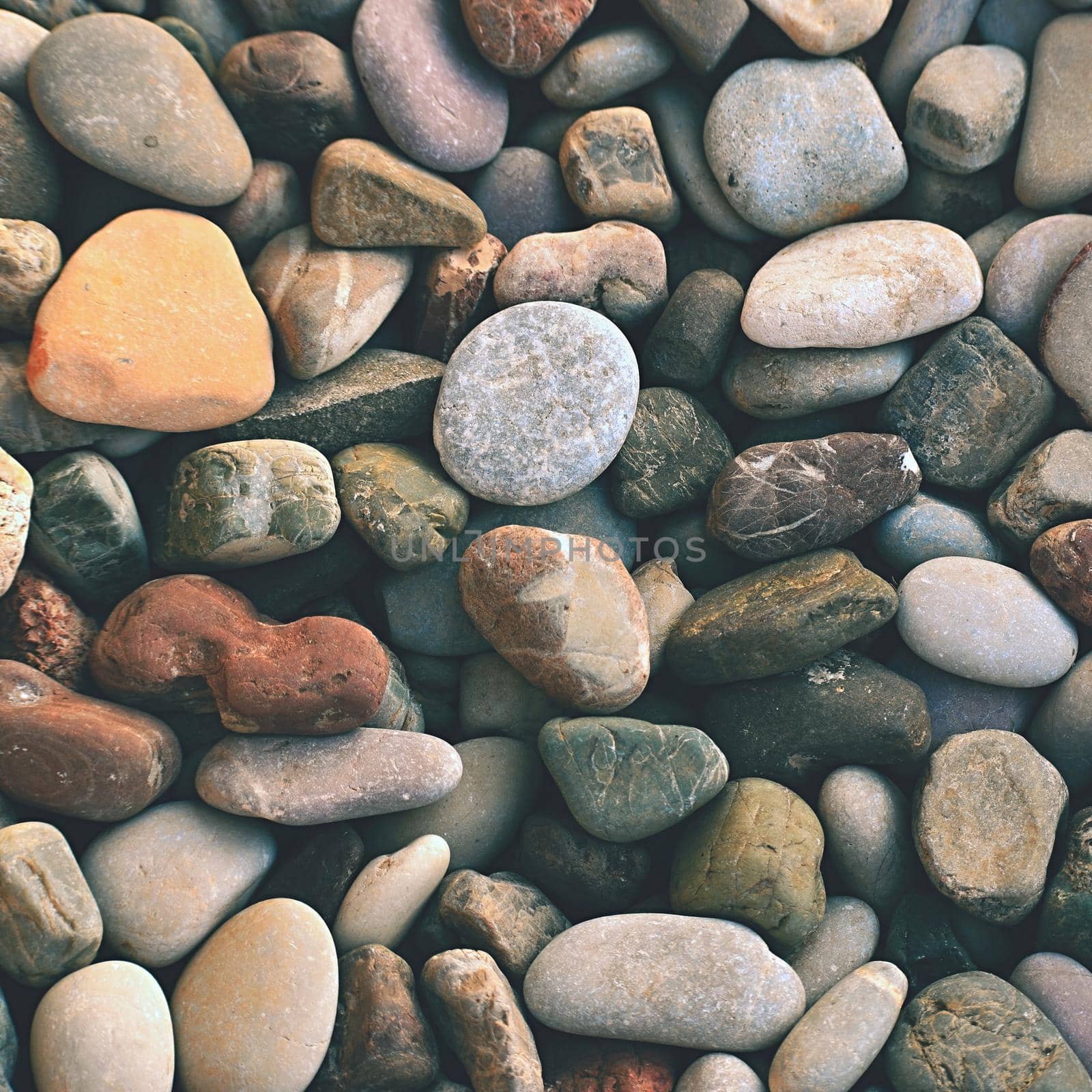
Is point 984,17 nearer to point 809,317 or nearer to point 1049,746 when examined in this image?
point 809,317

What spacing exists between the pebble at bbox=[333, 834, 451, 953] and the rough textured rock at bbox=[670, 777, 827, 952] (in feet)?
1.84

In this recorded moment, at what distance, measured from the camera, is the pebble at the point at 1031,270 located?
7.99 feet

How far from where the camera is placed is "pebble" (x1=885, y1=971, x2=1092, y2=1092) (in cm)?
190

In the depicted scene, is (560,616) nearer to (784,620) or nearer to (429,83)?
(784,620)

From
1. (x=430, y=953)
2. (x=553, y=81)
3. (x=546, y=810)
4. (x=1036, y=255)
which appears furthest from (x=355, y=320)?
(x=1036, y=255)

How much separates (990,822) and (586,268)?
1608mm

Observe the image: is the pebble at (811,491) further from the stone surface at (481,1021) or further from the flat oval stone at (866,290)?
the stone surface at (481,1021)

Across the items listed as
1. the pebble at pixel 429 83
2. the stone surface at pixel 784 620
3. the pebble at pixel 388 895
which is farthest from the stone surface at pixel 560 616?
the pebble at pixel 429 83

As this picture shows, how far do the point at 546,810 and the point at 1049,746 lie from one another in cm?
121

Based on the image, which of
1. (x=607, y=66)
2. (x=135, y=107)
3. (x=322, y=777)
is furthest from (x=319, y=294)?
(x=322, y=777)

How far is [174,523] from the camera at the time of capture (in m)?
2.20

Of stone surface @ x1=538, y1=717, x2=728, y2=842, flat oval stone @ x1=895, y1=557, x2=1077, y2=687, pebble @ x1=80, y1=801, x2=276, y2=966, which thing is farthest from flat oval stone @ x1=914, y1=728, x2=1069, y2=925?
pebble @ x1=80, y1=801, x2=276, y2=966

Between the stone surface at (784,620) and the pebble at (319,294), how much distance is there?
1.08 metres

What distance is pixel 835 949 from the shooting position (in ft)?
7.09
